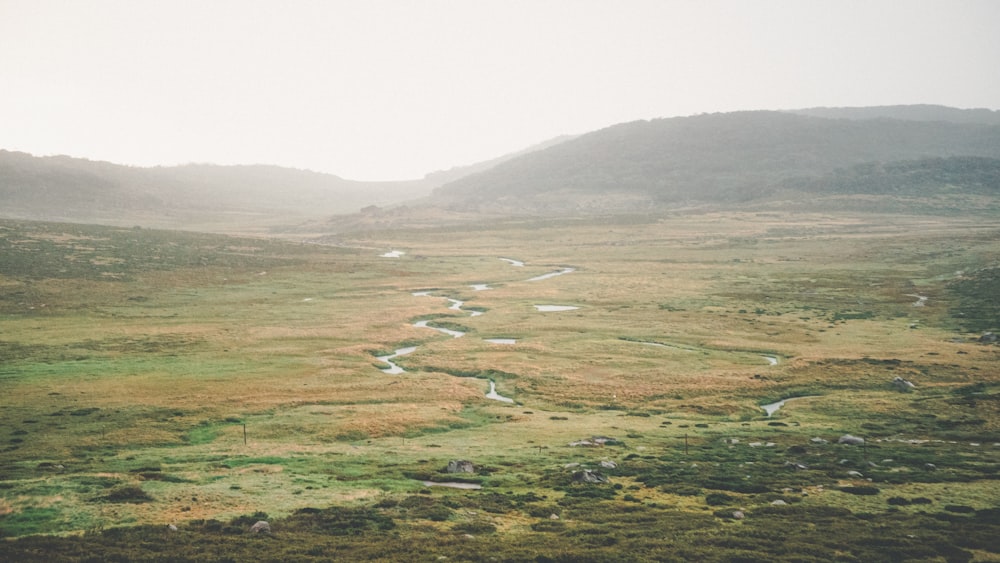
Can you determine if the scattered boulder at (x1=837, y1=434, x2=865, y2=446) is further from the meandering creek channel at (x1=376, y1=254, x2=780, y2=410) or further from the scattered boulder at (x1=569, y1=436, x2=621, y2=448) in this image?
the scattered boulder at (x1=569, y1=436, x2=621, y2=448)

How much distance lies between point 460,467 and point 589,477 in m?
7.17

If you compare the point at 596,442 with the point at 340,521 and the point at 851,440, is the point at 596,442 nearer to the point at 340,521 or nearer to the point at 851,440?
the point at 851,440

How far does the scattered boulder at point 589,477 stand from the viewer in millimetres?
35719

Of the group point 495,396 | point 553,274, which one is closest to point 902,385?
point 495,396

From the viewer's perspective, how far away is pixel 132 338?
81750mm

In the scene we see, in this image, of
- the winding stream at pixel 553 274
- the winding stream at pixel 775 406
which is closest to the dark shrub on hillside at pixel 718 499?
the winding stream at pixel 775 406

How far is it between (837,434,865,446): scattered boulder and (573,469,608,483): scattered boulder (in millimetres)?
17909

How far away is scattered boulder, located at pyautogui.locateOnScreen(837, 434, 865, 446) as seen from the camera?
42878mm

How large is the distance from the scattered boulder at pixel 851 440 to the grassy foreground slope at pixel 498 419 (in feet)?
3.40

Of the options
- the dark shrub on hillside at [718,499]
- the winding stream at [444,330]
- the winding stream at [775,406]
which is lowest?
the winding stream at [775,406]

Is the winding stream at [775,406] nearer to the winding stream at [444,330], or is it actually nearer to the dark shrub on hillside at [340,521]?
the dark shrub on hillside at [340,521]

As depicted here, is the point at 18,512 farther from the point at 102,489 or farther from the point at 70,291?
the point at 70,291

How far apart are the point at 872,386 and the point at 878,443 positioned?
20.4m

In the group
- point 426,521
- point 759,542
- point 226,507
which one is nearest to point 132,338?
point 226,507
